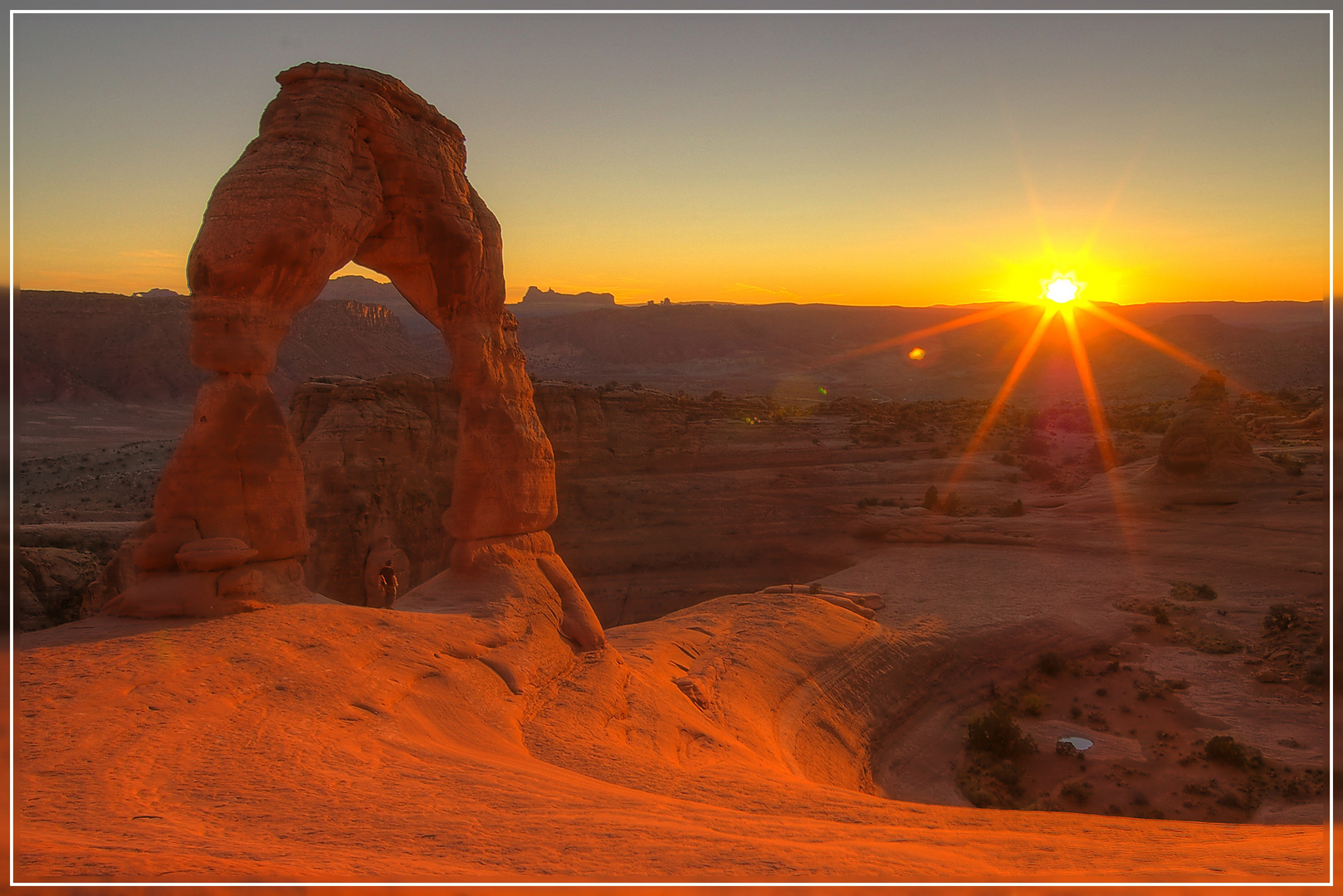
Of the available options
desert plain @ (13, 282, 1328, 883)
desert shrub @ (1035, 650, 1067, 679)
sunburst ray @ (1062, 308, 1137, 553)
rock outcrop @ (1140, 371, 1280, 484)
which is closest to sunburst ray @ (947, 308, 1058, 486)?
desert plain @ (13, 282, 1328, 883)

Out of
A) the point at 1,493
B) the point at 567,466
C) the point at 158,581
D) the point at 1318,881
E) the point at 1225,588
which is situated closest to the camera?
the point at 1318,881

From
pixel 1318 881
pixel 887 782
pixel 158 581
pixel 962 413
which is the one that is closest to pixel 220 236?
pixel 158 581

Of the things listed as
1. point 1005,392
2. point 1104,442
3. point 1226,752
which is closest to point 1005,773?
point 1226,752

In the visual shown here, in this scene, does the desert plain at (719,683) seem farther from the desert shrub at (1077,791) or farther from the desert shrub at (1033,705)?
the desert shrub at (1077,791)

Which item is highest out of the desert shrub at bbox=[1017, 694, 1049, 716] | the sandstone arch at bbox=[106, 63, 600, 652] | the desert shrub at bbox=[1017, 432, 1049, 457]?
the sandstone arch at bbox=[106, 63, 600, 652]

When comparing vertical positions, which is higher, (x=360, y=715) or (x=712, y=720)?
(x=360, y=715)

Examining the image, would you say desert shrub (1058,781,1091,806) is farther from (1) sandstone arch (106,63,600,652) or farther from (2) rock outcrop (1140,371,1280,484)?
(2) rock outcrop (1140,371,1280,484)

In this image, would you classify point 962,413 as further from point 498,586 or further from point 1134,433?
point 498,586
